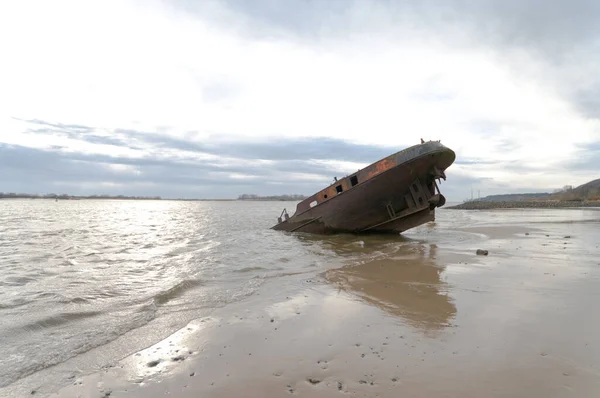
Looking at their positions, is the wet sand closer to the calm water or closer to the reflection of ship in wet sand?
the reflection of ship in wet sand

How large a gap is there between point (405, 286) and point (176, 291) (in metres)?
4.82

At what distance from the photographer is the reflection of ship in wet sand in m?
5.24

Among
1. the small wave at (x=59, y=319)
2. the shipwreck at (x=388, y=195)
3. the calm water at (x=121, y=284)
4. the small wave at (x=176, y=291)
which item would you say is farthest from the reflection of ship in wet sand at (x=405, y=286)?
the small wave at (x=59, y=319)

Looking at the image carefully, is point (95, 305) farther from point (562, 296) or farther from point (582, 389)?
point (562, 296)

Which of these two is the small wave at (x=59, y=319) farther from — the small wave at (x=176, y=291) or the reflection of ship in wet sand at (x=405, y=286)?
the reflection of ship in wet sand at (x=405, y=286)

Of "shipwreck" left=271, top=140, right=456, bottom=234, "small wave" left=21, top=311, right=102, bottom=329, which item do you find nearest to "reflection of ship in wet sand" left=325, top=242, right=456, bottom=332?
"shipwreck" left=271, top=140, right=456, bottom=234

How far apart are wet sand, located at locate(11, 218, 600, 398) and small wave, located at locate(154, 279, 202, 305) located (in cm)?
160

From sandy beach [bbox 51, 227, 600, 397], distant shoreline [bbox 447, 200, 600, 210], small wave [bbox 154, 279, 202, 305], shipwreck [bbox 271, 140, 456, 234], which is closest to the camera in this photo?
sandy beach [bbox 51, 227, 600, 397]

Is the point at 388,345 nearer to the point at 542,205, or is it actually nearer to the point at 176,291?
the point at 176,291

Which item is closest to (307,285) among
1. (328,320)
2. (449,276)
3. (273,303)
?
(273,303)

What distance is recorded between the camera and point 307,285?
25.4 feet

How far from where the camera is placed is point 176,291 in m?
7.64

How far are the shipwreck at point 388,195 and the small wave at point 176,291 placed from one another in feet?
29.4

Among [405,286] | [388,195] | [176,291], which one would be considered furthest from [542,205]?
[176,291]
